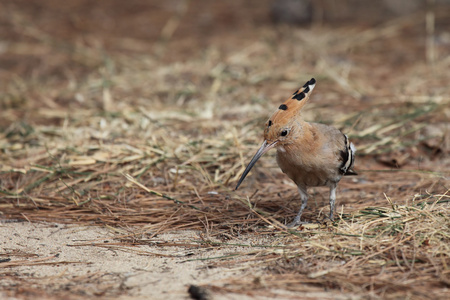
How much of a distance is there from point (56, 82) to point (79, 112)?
1.57 m

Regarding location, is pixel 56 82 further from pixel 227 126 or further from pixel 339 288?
pixel 339 288

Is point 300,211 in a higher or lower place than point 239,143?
lower

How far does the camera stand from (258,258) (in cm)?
278

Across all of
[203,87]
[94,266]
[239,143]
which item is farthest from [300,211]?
[203,87]

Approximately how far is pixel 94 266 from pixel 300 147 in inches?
53.5

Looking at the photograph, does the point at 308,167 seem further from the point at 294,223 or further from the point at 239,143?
the point at 239,143

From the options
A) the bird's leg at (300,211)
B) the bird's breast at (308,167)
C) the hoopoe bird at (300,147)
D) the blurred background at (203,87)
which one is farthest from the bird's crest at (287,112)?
the blurred background at (203,87)

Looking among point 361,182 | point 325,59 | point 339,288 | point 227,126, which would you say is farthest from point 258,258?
point 325,59

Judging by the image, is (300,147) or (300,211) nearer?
(300,147)

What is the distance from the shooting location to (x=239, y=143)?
14.3 ft

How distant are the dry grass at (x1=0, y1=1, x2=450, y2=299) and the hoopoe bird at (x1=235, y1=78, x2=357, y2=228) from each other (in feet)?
0.91

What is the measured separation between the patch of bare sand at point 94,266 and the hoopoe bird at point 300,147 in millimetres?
647

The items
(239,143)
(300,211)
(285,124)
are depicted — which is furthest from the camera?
(239,143)

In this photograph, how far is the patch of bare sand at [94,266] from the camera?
2.47m
